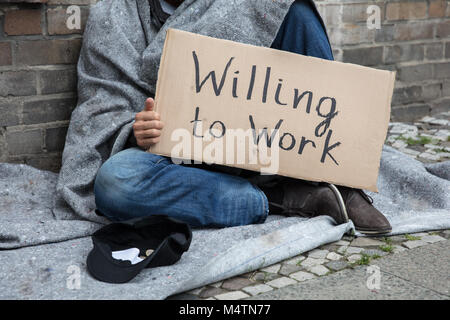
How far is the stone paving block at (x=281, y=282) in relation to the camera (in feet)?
5.87

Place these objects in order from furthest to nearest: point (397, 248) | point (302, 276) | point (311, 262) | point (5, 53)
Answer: point (5, 53), point (397, 248), point (311, 262), point (302, 276)

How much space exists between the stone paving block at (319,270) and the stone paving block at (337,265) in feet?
0.08

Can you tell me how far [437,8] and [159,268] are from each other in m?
2.96

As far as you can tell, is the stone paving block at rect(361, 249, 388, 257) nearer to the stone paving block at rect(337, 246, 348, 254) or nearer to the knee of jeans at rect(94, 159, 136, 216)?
the stone paving block at rect(337, 246, 348, 254)

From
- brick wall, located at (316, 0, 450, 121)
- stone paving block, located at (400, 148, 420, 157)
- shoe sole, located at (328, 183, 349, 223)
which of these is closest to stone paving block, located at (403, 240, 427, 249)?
shoe sole, located at (328, 183, 349, 223)

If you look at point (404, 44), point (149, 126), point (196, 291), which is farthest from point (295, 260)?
point (404, 44)

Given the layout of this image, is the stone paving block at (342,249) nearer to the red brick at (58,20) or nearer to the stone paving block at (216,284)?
the stone paving block at (216,284)

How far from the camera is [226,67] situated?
210 centimetres

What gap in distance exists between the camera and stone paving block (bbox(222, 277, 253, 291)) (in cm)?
178

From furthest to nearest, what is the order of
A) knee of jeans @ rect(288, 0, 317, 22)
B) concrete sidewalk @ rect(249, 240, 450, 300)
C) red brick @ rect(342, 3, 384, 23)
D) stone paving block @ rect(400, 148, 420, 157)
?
red brick @ rect(342, 3, 384, 23)
stone paving block @ rect(400, 148, 420, 157)
knee of jeans @ rect(288, 0, 317, 22)
concrete sidewalk @ rect(249, 240, 450, 300)

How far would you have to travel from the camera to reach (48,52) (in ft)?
8.77

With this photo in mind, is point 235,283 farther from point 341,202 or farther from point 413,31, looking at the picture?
point 413,31

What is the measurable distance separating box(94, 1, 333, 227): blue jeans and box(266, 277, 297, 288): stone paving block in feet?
1.35
